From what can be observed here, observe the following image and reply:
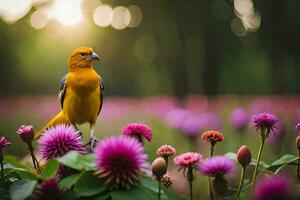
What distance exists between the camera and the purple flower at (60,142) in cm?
142

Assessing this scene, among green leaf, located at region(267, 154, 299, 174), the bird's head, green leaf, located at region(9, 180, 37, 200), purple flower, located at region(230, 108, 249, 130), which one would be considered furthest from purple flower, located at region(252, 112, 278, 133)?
purple flower, located at region(230, 108, 249, 130)

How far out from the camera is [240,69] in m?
31.9

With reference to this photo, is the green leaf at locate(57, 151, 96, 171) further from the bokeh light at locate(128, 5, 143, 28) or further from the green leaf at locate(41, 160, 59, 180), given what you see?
the bokeh light at locate(128, 5, 143, 28)

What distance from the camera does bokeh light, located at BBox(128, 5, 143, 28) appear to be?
20312mm

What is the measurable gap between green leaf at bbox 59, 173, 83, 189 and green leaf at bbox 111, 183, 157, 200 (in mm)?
96

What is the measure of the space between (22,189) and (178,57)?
58.7ft

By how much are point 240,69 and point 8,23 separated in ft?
48.9

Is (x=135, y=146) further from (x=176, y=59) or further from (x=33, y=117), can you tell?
(x=176, y=59)

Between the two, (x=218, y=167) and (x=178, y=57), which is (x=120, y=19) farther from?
(x=218, y=167)

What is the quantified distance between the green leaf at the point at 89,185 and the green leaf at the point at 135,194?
0.15ft

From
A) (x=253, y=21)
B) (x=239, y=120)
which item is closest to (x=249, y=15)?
(x=253, y=21)

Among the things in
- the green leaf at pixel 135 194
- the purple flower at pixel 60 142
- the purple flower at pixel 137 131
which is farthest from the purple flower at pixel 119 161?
the purple flower at pixel 137 131

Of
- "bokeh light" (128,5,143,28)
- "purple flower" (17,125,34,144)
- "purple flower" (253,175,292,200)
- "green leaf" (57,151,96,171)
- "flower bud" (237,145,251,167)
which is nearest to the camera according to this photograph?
"purple flower" (253,175,292,200)

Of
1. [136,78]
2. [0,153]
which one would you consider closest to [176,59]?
[0,153]
